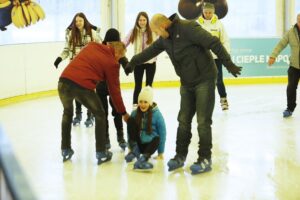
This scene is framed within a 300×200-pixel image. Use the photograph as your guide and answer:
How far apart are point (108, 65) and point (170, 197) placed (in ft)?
4.18

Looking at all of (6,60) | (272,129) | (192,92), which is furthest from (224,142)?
(6,60)

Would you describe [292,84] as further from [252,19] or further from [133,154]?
[252,19]

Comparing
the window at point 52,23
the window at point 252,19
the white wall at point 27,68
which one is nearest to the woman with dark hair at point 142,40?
the white wall at point 27,68

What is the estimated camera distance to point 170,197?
3895mm

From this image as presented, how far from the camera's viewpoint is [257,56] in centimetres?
1123

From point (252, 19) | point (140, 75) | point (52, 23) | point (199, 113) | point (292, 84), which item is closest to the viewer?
point (199, 113)

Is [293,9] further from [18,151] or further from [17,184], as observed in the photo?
[17,184]

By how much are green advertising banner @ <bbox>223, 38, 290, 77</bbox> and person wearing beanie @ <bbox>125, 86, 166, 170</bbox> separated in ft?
21.4

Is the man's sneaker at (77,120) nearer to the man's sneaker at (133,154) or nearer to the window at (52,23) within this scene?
the man's sneaker at (133,154)

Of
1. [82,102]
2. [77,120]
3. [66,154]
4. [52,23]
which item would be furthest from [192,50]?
[52,23]

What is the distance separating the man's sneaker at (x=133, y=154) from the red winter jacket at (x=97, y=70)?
48 cm

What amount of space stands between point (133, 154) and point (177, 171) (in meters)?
0.50

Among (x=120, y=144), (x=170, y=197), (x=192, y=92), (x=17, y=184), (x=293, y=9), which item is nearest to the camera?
(x=17, y=184)

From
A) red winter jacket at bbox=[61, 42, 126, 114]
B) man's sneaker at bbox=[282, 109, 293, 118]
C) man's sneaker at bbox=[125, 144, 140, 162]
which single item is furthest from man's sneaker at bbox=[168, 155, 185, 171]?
man's sneaker at bbox=[282, 109, 293, 118]
